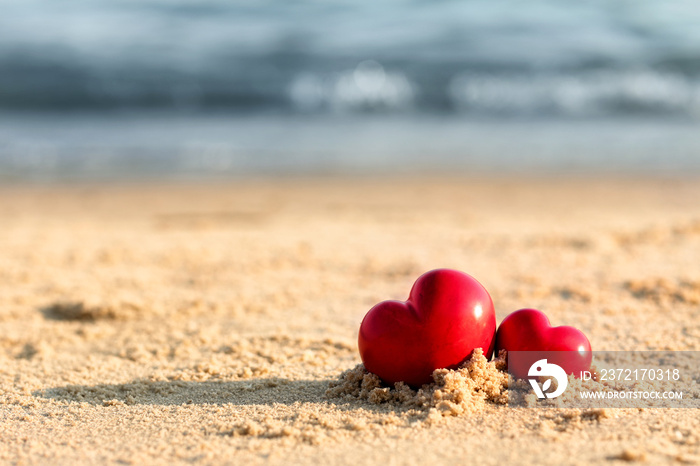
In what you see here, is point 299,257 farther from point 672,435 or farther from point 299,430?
point 672,435

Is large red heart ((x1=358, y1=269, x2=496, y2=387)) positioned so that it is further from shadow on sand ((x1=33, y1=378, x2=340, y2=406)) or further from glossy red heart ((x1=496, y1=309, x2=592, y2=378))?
shadow on sand ((x1=33, y1=378, x2=340, y2=406))

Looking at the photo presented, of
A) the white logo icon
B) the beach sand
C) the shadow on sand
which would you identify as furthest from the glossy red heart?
the shadow on sand

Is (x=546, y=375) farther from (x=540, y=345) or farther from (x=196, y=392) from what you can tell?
(x=196, y=392)

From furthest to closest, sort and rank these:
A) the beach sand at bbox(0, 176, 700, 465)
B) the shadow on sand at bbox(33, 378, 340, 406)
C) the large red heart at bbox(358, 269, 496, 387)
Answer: the shadow on sand at bbox(33, 378, 340, 406), the large red heart at bbox(358, 269, 496, 387), the beach sand at bbox(0, 176, 700, 465)

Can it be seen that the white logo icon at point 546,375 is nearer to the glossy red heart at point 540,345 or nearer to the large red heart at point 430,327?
the glossy red heart at point 540,345

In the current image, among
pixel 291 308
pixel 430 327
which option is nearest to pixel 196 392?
pixel 430 327

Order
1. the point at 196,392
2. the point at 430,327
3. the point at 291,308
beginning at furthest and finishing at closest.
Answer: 1. the point at 291,308
2. the point at 196,392
3. the point at 430,327

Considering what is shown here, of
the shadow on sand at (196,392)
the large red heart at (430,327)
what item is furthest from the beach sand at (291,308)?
the large red heart at (430,327)
